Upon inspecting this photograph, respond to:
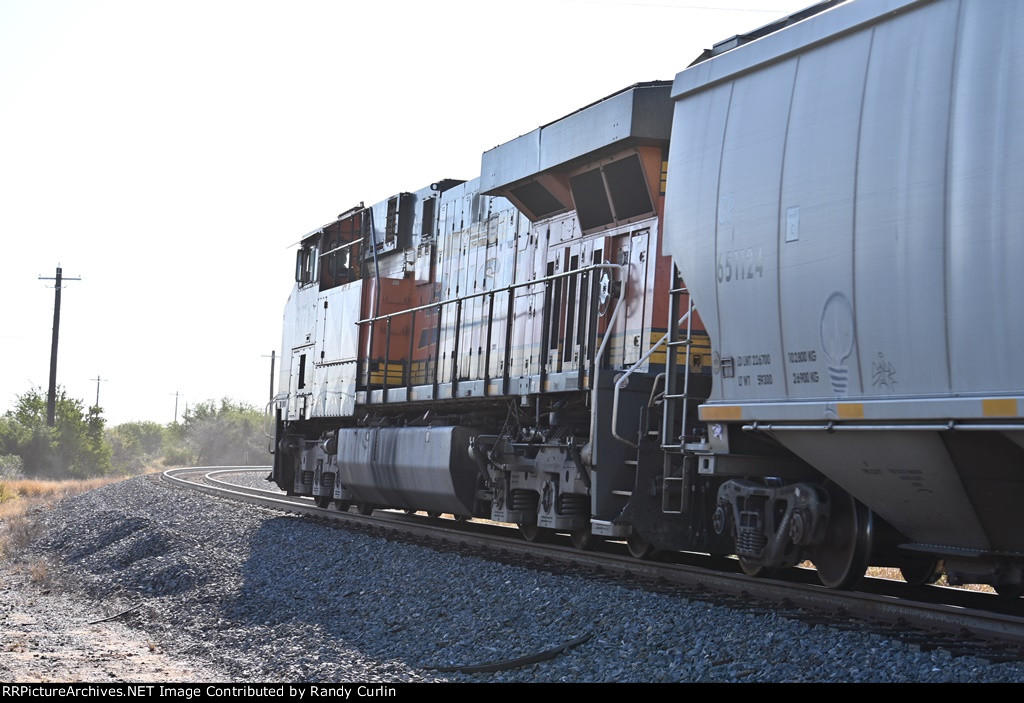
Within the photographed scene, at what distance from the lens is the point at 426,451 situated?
1236cm

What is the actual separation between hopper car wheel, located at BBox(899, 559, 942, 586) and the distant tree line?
92.6 ft

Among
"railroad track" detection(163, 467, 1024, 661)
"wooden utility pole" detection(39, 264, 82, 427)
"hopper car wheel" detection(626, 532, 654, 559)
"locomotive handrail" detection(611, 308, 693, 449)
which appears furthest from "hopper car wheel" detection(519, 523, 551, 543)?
"wooden utility pole" detection(39, 264, 82, 427)

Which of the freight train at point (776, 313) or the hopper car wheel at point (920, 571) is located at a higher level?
the freight train at point (776, 313)

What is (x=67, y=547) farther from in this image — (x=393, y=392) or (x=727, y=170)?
(x=727, y=170)

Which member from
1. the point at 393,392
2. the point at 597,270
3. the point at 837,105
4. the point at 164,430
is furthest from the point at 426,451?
the point at 164,430

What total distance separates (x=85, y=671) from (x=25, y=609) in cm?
465

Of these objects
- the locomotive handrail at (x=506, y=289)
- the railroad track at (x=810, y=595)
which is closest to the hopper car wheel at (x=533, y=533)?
the railroad track at (x=810, y=595)

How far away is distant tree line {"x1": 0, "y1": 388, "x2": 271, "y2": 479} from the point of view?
42.6 m

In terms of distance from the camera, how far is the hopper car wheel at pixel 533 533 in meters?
11.4

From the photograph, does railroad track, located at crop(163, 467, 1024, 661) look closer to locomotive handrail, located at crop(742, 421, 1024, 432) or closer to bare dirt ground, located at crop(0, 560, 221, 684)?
locomotive handrail, located at crop(742, 421, 1024, 432)

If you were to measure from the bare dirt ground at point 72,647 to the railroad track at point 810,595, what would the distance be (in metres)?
3.23

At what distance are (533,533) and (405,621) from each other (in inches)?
124

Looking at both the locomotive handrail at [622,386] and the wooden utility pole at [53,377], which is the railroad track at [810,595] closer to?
the locomotive handrail at [622,386]

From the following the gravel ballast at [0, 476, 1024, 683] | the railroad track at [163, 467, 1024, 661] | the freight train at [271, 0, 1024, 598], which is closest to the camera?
the freight train at [271, 0, 1024, 598]
